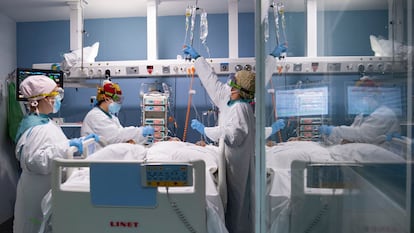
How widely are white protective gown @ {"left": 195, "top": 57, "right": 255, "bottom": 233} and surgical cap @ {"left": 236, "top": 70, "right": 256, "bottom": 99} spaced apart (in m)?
0.09

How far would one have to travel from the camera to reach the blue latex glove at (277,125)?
57.4 inches

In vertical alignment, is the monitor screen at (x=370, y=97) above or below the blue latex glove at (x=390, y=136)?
above

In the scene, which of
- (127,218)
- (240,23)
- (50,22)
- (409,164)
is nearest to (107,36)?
(50,22)

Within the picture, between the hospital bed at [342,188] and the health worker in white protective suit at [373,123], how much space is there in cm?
1

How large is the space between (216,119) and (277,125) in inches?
81.5

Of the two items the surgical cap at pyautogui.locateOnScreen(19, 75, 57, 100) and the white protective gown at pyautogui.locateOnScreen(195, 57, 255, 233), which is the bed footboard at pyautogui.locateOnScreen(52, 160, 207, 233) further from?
the white protective gown at pyautogui.locateOnScreen(195, 57, 255, 233)

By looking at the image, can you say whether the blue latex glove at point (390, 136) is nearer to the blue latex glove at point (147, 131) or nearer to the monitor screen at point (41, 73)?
the blue latex glove at point (147, 131)

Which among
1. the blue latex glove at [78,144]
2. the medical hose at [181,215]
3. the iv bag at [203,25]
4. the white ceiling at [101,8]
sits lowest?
the medical hose at [181,215]

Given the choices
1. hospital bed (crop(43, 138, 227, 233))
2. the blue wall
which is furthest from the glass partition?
the blue wall

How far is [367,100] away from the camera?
1.56 ft

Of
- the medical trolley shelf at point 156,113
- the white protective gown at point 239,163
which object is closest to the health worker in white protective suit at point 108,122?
the medical trolley shelf at point 156,113

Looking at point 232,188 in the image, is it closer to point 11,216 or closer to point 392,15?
point 392,15

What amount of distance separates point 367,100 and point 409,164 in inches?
5.1

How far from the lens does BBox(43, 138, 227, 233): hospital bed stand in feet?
4.51
